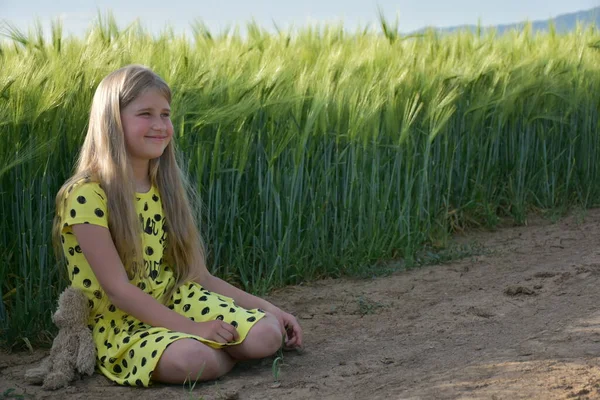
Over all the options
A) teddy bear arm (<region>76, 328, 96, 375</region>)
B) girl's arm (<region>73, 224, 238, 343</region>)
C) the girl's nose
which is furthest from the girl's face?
teddy bear arm (<region>76, 328, 96, 375</region>)

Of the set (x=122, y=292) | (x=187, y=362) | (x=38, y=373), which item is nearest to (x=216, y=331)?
(x=187, y=362)

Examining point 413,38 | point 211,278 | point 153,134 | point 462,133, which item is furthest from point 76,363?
point 413,38

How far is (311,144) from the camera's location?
3936 millimetres

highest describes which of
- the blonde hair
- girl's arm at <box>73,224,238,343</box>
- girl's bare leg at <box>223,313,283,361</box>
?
the blonde hair

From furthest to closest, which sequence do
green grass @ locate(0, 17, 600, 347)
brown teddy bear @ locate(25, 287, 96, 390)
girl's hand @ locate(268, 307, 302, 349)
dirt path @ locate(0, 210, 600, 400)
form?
green grass @ locate(0, 17, 600, 347) → girl's hand @ locate(268, 307, 302, 349) → brown teddy bear @ locate(25, 287, 96, 390) → dirt path @ locate(0, 210, 600, 400)

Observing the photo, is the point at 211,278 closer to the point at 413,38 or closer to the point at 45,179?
the point at 45,179

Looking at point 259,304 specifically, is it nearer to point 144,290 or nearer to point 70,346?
point 144,290

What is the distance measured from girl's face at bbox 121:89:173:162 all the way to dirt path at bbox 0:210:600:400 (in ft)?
2.31

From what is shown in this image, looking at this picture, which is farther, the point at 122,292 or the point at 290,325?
the point at 290,325

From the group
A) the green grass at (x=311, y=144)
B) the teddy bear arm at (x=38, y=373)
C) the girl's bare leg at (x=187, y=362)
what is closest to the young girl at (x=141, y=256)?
the girl's bare leg at (x=187, y=362)

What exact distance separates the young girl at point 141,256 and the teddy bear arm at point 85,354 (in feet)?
0.12

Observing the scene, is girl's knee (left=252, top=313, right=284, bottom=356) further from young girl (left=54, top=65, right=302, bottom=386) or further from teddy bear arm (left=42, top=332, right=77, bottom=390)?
teddy bear arm (left=42, top=332, right=77, bottom=390)

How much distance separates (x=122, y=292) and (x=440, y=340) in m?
1.09

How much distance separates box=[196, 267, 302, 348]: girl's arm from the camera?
281 centimetres
